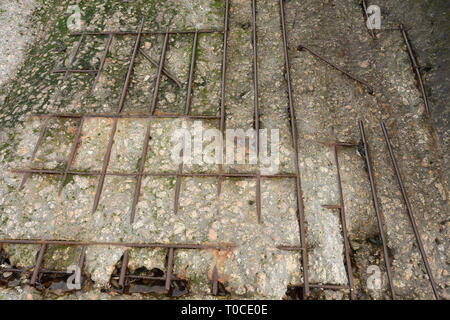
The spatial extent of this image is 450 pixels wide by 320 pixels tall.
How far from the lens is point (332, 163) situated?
321 centimetres

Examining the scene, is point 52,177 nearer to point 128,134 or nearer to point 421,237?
point 128,134

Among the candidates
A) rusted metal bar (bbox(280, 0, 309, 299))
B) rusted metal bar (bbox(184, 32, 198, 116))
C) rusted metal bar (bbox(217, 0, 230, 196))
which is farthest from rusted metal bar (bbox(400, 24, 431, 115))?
rusted metal bar (bbox(184, 32, 198, 116))

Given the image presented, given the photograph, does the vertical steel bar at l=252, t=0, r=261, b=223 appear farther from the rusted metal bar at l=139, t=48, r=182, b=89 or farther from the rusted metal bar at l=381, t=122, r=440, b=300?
the rusted metal bar at l=381, t=122, r=440, b=300

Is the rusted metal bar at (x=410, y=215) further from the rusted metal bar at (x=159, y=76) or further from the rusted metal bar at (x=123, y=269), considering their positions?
the rusted metal bar at (x=123, y=269)

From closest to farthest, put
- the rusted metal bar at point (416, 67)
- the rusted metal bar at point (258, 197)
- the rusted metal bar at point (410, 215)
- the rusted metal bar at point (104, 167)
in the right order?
the rusted metal bar at point (410, 215) → the rusted metal bar at point (258, 197) → the rusted metal bar at point (104, 167) → the rusted metal bar at point (416, 67)

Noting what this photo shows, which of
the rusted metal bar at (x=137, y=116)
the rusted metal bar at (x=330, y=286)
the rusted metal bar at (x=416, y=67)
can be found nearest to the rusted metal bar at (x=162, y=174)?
the rusted metal bar at (x=137, y=116)

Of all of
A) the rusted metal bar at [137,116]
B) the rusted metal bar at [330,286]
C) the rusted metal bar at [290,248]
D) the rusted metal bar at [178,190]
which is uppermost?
the rusted metal bar at [137,116]

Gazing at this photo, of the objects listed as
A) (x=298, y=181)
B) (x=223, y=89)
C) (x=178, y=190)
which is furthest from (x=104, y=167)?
(x=298, y=181)

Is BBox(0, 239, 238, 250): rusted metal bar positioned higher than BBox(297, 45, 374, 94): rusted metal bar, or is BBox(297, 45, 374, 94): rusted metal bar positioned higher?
BBox(297, 45, 374, 94): rusted metal bar

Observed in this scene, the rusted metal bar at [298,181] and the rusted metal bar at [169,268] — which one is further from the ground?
the rusted metal bar at [298,181]

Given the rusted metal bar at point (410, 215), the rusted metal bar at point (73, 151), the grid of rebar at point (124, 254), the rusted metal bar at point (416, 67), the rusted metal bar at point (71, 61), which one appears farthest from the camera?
the rusted metal bar at point (71, 61)

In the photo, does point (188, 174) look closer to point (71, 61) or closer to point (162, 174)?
point (162, 174)
